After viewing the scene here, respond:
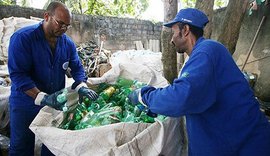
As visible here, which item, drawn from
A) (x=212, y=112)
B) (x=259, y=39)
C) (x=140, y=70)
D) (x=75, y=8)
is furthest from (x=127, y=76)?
(x=75, y=8)

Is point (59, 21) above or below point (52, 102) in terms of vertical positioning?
above

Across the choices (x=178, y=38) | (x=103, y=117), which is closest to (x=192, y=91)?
(x=178, y=38)

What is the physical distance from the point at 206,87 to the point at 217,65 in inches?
6.7

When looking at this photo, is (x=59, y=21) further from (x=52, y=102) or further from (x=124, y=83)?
(x=124, y=83)

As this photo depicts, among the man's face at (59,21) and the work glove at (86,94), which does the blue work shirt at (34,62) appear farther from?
the work glove at (86,94)

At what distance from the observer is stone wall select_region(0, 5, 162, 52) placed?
7.31 meters

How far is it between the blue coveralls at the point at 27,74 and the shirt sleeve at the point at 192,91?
1.16 meters

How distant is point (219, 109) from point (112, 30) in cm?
697

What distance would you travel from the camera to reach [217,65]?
1479 mm

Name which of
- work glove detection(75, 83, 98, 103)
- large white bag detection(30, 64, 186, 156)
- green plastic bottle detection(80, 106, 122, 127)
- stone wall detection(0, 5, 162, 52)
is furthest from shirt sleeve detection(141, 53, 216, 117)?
stone wall detection(0, 5, 162, 52)

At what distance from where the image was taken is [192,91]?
1345 millimetres

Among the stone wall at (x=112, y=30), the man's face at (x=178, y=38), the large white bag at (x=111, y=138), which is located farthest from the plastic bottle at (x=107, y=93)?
the stone wall at (x=112, y=30)

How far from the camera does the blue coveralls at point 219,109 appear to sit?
1421 mm

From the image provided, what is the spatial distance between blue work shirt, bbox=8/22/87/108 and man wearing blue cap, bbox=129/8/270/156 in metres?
0.98
